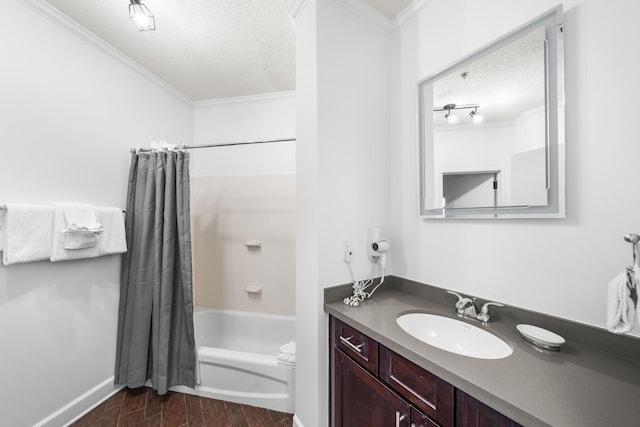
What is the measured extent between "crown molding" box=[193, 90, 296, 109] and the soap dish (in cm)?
263

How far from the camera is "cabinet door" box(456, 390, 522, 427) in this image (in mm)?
620

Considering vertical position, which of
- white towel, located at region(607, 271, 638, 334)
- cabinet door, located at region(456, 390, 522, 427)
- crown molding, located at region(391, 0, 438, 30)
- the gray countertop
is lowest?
cabinet door, located at region(456, 390, 522, 427)

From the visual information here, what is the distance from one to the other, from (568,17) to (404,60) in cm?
79

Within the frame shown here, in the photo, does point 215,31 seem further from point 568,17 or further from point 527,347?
point 527,347

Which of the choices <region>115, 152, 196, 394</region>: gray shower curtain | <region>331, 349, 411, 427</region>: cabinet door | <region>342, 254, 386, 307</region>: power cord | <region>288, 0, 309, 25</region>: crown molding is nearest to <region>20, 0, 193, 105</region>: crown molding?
<region>115, 152, 196, 394</region>: gray shower curtain

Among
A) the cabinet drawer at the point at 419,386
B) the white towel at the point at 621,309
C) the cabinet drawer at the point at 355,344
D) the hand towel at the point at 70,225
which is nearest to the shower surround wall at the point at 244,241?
the hand towel at the point at 70,225

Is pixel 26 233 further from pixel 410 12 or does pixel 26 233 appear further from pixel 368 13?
pixel 410 12

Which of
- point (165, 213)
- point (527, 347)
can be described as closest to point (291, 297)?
point (165, 213)

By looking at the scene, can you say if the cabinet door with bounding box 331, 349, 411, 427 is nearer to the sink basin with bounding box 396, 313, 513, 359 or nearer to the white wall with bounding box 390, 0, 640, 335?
the sink basin with bounding box 396, 313, 513, 359

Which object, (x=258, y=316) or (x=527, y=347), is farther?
(x=258, y=316)

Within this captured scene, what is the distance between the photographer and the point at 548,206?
97 cm

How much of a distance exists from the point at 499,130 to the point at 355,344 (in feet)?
4.03

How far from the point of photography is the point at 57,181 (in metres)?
1.58

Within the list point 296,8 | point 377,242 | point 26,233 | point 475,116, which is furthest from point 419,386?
point 26,233
